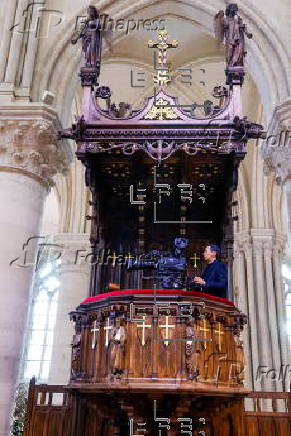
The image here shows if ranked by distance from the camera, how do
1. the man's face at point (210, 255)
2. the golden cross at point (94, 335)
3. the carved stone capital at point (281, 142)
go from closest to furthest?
the golden cross at point (94, 335)
the man's face at point (210, 255)
the carved stone capital at point (281, 142)

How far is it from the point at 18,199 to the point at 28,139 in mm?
920

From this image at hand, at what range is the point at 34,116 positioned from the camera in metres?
6.89

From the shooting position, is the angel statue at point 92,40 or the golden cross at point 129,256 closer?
the angel statue at point 92,40

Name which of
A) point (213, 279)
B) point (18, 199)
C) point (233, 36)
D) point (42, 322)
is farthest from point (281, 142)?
point (42, 322)

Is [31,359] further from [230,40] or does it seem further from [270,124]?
[230,40]

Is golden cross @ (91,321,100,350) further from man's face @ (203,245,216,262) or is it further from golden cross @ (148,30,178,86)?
golden cross @ (148,30,178,86)

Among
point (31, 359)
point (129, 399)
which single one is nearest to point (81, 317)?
point (129, 399)

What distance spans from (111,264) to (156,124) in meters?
2.34

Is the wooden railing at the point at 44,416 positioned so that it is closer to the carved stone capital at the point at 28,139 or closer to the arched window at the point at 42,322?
the carved stone capital at the point at 28,139

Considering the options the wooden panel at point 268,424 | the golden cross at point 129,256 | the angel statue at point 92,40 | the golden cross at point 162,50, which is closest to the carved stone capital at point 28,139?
the angel statue at point 92,40

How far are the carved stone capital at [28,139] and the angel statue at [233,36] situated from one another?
9.01ft

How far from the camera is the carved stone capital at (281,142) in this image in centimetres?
707

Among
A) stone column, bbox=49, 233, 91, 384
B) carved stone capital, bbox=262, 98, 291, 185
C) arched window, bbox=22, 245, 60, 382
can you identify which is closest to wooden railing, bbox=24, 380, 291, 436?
carved stone capital, bbox=262, 98, 291, 185

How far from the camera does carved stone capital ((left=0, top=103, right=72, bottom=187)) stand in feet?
21.9
